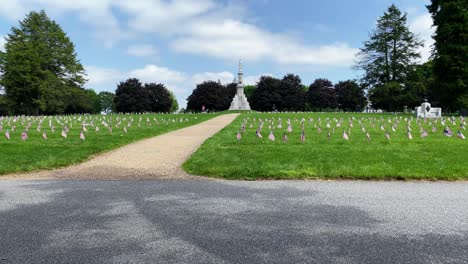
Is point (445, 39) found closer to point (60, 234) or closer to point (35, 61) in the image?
point (60, 234)

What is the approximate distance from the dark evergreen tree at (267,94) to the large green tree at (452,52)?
173 ft

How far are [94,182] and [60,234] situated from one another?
3595 mm

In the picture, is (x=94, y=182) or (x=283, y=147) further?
(x=283, y=147)

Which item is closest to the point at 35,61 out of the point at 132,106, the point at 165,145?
the point at 132,106

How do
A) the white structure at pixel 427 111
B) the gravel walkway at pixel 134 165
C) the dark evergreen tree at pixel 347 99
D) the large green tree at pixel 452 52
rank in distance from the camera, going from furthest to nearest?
the dark evergreen tree at pixel 347 99
the large green tree at pixel 452 52
the white structure at pixel 427 111
the gravel walkway at pixel 134 165

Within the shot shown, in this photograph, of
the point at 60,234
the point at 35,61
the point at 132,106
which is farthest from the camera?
the point at 132,106

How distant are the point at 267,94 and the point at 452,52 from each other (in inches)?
2225

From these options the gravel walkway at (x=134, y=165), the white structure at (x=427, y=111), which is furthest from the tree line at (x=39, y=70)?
the white structure at (x=427, y=111)

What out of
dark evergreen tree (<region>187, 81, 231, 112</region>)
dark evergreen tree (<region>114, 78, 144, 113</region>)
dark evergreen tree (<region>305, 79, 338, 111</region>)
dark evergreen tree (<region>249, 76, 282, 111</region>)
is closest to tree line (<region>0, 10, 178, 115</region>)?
dark evergreen tree (<region>114, 78, 144, 113</region>)

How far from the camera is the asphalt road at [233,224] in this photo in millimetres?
3783

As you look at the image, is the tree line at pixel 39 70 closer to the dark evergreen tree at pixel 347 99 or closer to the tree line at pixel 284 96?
the tree line at pixel 284 96

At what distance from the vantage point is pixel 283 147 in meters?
12.7

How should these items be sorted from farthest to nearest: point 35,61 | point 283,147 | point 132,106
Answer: point 132,106 → point 35,61 → point 283,147

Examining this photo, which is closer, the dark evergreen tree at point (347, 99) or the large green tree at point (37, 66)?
the large green tree at point (37, 66)
